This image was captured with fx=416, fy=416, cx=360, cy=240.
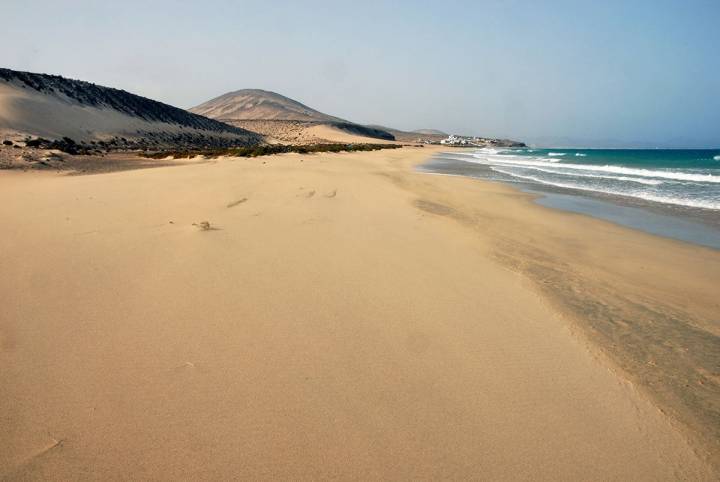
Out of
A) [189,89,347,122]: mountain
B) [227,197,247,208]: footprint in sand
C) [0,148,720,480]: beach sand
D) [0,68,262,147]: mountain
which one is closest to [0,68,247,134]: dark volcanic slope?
[0,68,262,147]: mountain

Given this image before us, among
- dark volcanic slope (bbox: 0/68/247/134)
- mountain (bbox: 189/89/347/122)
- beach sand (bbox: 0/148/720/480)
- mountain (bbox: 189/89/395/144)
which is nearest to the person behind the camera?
beach sand (bbox: 0/148/720/480)

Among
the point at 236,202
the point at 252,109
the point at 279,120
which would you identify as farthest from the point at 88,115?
the point at 252,109

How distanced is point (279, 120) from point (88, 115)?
65903 mm

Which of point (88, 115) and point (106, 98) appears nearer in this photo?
point (88, 115)

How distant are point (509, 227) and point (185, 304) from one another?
245 inches

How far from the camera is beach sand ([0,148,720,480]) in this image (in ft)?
6.46

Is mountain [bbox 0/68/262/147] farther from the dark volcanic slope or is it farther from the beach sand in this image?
the beach sand

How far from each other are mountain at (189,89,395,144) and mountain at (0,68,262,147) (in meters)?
17.9

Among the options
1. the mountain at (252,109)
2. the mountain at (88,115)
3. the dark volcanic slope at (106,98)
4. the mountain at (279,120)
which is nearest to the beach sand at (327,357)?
the mountain at (88,115)

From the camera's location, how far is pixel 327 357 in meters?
2.75

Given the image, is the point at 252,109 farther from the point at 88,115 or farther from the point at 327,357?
the point at 327,357

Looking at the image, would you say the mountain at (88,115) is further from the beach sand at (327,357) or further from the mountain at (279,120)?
the beach sand at (327,357)

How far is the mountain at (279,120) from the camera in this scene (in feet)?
250

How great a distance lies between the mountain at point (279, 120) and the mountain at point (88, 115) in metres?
17.9
